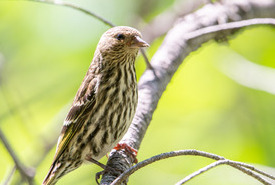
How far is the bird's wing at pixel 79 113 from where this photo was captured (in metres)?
4.25

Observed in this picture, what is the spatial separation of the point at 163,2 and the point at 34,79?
215 centimetres

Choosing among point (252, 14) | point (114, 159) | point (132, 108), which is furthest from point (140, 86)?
point (252, 14)

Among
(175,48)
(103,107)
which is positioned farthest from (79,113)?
(175,48)

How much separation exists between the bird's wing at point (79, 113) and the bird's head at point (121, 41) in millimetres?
308

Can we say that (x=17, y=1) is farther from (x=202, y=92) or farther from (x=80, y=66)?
(x=202, y=92)

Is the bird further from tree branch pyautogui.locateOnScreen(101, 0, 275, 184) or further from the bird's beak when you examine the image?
tree branch pyautogui.locateOnScreen(101, 0, 275, 184)

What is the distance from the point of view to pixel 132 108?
4098 millimetres

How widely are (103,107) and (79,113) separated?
244 mm

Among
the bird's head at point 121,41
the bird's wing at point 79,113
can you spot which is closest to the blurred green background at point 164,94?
the bird's wing at point 79,113

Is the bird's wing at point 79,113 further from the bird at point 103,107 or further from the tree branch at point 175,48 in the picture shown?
the tree branch at point 175,48

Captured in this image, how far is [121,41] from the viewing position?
436 centimetres

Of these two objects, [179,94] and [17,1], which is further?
[17,1]

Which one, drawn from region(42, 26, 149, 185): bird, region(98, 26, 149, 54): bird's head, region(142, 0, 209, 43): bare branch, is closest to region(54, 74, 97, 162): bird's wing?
region(42, 26, 149, 185): bird

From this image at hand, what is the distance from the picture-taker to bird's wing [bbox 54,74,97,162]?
425 centimetres
